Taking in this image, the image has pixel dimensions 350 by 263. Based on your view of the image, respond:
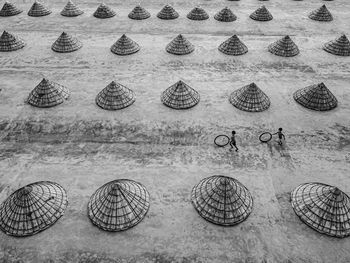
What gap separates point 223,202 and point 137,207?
3943 millimetres

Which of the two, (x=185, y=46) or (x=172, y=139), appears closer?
(x=172, y=139)

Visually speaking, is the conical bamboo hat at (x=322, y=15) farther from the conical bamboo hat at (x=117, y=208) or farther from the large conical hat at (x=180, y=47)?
the conical bamboo hat at (x=117, y=208)

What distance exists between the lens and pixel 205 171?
1573cm

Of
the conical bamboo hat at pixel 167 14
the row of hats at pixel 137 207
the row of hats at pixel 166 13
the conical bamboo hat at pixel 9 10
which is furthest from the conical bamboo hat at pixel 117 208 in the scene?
the conical bamboo hat at pixel 9 10

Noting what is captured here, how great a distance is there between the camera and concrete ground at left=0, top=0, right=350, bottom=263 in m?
12.4

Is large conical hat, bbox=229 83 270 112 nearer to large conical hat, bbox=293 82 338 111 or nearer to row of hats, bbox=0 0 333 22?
large conical hat, bbox=293 82 338 111

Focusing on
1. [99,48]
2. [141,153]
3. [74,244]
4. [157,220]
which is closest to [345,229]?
[157,220]

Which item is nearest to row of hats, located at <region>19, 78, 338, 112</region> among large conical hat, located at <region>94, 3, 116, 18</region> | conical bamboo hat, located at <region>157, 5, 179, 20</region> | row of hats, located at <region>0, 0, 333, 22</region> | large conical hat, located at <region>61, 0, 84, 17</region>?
row of hats, located at <region>0, 0, 333, 22</region>

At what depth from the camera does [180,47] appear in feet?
85.1

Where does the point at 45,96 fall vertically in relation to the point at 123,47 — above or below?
below

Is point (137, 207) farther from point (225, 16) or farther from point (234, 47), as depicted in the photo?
point (225, 16)

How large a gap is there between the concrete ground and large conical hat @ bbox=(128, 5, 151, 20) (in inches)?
75.5

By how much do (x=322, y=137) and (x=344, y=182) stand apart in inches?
140

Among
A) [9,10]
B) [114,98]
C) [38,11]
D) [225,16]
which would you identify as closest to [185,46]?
[225,16]
